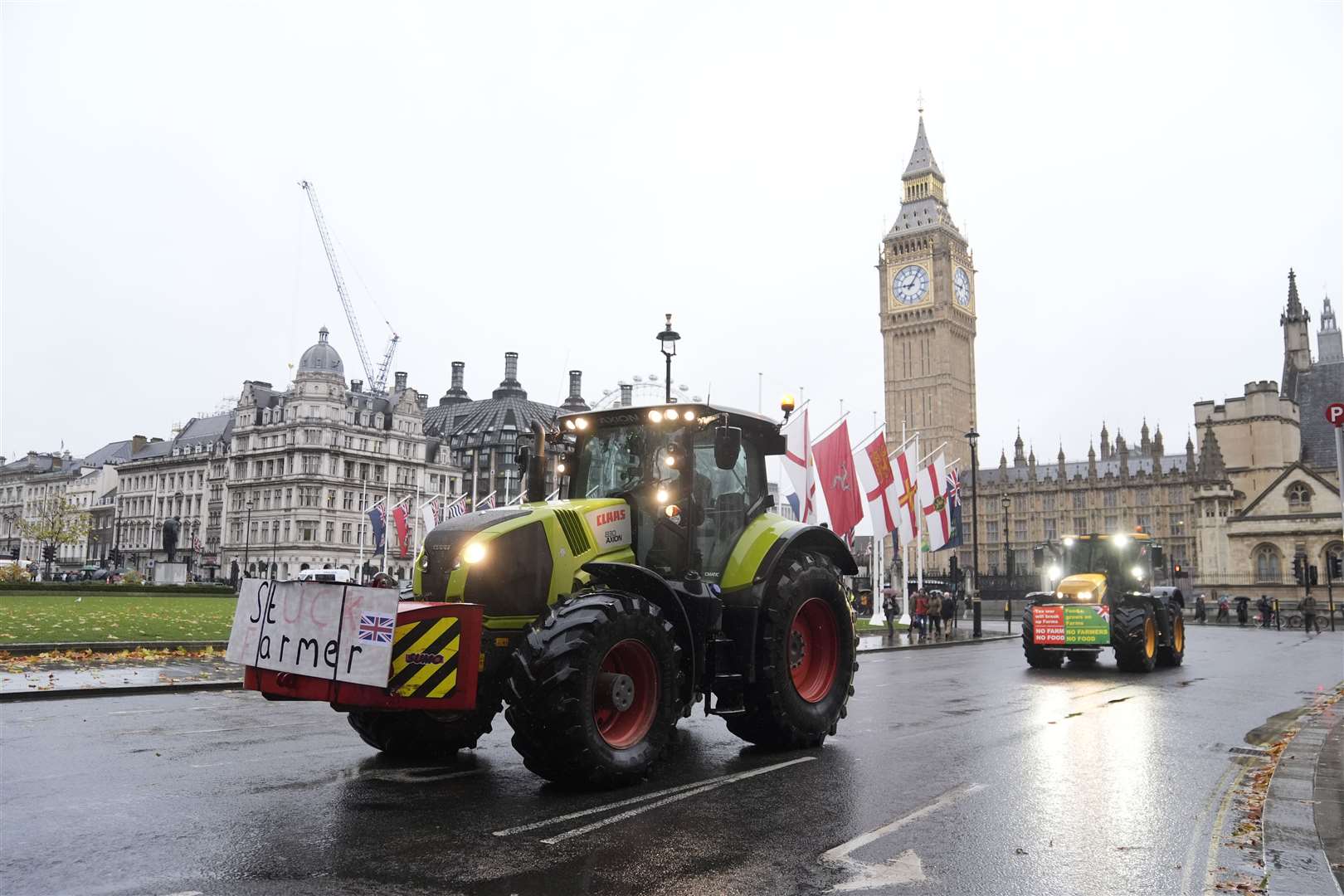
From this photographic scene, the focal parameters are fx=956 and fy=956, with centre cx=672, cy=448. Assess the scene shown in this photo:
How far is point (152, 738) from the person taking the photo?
10023mm

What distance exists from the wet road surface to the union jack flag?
1.22 metres

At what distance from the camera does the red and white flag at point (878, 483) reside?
3409cm

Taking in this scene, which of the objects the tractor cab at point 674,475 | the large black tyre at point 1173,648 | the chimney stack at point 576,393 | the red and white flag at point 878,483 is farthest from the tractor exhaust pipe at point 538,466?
the chimney stack at point 576,393

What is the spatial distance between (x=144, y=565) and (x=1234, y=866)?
119 metres

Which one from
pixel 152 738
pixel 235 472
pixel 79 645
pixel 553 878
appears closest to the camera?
pixel 553 878

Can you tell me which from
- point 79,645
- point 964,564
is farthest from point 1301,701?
point 964,564

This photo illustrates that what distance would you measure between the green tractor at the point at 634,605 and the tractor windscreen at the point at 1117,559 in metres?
13.6

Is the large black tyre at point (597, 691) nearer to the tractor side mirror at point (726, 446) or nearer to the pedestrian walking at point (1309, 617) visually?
the tractor side mirror at point (726, 446)

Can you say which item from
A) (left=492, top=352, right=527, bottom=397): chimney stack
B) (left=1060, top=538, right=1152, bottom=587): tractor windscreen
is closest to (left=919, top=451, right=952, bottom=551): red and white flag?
(left=1060, top=538, right=1152, bottom=587): tractor windscreen

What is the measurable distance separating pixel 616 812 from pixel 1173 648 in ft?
63.1

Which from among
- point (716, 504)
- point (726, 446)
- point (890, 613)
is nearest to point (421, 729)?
point (716, 504)

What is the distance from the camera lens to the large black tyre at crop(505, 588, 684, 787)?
714 cm

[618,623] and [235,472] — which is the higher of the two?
[235,472]

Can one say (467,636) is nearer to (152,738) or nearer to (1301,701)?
(152,738)
